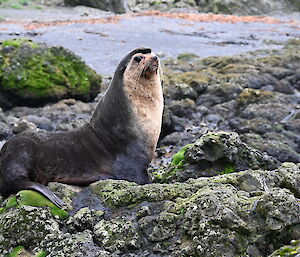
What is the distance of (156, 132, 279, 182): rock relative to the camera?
5.75 metres

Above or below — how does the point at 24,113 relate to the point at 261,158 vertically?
below

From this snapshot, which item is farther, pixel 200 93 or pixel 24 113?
pixel 200 93

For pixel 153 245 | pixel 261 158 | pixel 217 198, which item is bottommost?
pixel 261 158

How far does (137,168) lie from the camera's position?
5578 millimetres

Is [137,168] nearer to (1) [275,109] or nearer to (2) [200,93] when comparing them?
(1) [275,109]

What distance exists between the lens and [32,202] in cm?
405

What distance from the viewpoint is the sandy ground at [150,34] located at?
2123 cm

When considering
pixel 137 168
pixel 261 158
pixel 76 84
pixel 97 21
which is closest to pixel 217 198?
pixel 137 168

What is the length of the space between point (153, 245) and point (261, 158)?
323cm

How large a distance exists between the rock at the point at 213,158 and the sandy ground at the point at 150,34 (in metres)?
12.0

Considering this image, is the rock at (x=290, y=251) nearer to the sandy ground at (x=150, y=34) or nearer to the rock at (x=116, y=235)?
the rock at (x=116, y=235)

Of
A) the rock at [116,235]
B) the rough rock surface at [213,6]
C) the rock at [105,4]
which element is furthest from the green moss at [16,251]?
the rock at [105,4]

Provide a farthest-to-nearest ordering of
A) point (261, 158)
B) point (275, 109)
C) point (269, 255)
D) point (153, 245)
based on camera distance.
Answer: point (275, 109) → point (261, 158) → point (153, 245) → point (269, 255)

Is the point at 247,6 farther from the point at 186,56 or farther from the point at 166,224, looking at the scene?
the point at 166,224
